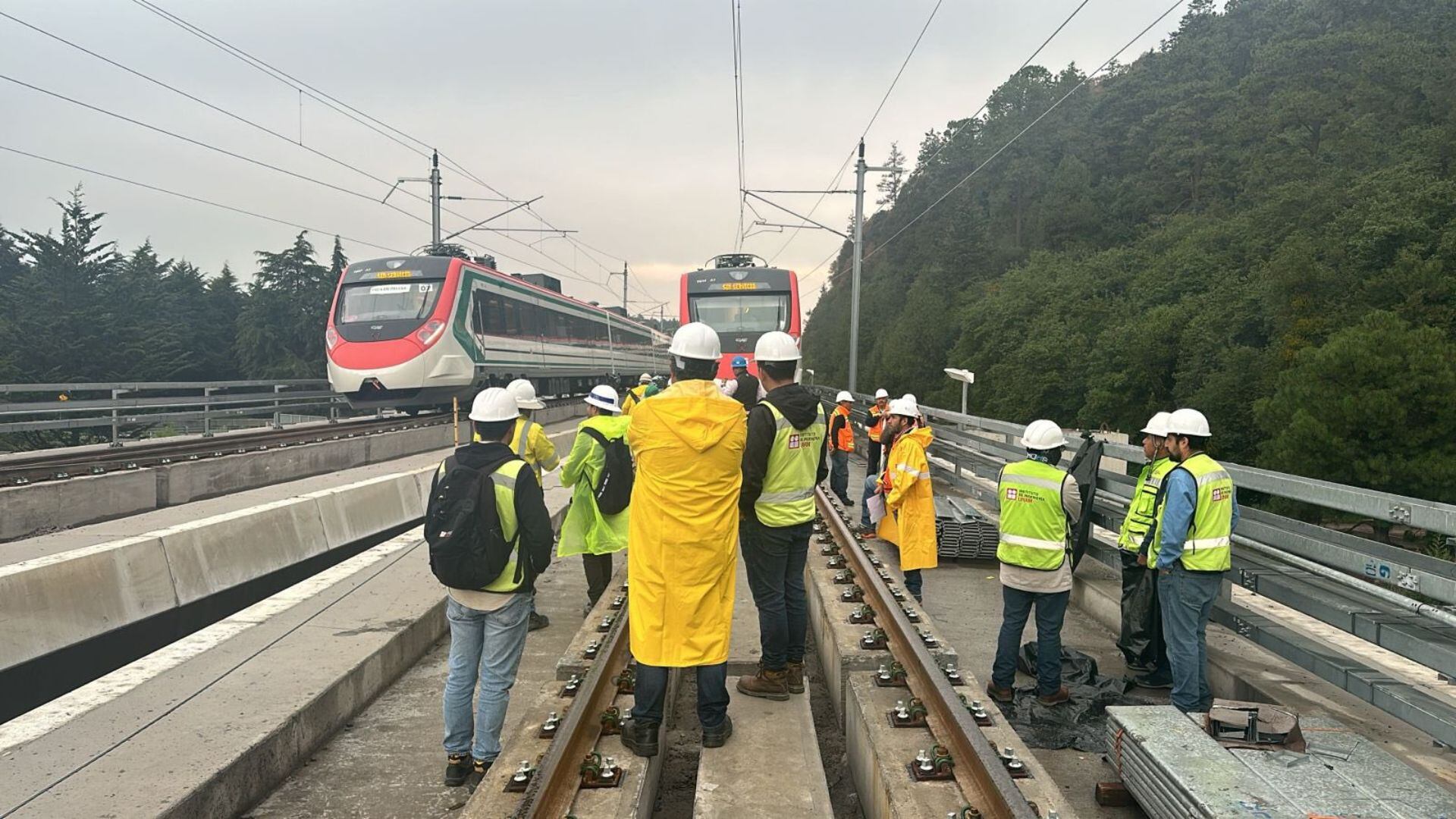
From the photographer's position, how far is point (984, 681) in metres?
6.28

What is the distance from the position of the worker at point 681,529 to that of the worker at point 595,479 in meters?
2.61

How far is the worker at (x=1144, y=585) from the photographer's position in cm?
584

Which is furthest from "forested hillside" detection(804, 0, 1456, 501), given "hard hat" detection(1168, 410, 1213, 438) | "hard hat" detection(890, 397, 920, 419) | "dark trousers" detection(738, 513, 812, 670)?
"dark trousers" detection(738, 513, 812, 670)

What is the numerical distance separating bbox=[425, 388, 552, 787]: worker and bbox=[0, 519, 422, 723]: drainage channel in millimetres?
3481

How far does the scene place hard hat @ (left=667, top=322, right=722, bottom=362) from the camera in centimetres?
407

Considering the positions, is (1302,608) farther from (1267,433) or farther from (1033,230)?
(1033,230)

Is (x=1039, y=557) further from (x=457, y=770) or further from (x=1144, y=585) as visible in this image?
(x=457, y=770)

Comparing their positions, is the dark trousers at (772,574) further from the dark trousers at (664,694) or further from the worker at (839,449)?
the worker at (839,449)

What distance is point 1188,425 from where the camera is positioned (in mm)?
5348

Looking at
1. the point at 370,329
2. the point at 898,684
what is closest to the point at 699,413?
the point at 898,684

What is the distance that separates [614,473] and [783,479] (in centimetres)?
221

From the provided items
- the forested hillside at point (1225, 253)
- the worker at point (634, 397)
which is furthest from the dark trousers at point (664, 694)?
the forested hillside at point (1225, 253)

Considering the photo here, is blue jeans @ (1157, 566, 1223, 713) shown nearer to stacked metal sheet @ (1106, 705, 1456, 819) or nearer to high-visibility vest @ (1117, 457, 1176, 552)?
high-visibility vest @ (1117, 457, 1176, 552)

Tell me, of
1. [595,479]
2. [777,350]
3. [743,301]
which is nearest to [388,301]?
[743,301]
